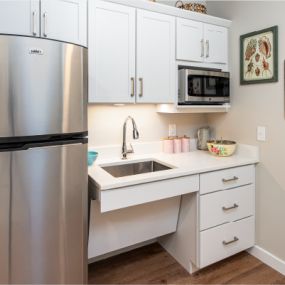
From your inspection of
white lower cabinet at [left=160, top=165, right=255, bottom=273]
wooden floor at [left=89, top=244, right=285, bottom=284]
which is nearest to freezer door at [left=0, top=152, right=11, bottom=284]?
wooden floor at [left=89, top=244, right=285, bottom=284]

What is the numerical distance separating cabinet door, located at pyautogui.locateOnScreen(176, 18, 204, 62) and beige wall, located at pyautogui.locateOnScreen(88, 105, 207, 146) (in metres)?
0.55

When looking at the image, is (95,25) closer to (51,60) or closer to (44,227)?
(51,60)

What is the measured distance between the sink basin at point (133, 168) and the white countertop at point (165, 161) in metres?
0.04

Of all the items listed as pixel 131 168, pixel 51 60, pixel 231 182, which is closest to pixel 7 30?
pixel 51 60

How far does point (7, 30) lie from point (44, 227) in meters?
1.12

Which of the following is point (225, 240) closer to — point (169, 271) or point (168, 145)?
point (169, 271)

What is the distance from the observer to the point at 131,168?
2.18 metres

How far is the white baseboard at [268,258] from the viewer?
199 centimetres

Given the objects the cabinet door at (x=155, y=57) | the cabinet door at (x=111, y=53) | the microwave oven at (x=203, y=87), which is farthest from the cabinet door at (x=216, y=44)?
the cabinet door at (x=111, y=53)

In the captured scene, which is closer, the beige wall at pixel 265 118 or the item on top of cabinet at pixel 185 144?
the beige wall at pixel 265 118

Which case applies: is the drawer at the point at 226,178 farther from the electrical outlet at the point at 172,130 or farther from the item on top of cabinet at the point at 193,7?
the item on top of cabinet at the point at 193,7

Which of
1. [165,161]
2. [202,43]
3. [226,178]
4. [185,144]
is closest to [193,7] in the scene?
[202,43]

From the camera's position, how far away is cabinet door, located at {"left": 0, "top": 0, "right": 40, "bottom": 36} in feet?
4.65

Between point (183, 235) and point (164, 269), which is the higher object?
point (183, 235)
